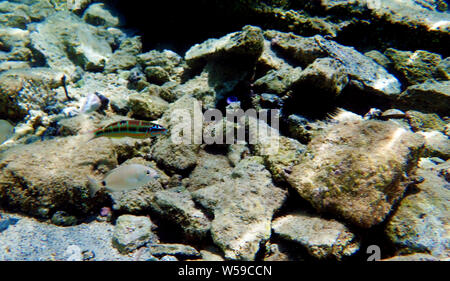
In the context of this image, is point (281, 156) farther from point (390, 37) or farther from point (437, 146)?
point (390, 37)

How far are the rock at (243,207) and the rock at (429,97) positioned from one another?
10.1ft

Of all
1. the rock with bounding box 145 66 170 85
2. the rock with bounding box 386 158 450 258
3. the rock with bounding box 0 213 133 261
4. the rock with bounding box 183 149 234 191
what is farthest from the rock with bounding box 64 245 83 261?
the rock with bounding box 145 66 170 85

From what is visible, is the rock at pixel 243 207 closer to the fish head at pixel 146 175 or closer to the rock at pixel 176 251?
the rock at pixel 176 251

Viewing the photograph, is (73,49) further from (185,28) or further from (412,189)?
(412,189)

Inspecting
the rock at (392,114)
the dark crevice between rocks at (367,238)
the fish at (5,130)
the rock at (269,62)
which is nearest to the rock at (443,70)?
the rock at (392,114)

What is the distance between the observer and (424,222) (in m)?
2.21

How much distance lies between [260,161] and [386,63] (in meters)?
3.70

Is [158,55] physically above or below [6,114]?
above

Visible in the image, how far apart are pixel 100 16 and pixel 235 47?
19.2 ft

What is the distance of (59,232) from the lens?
2.58 meters

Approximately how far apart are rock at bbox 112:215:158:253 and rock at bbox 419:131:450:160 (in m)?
4.00

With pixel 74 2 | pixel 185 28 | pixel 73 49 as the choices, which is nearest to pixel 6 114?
pixel 73 49

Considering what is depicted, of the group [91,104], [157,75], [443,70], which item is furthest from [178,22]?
[443,70]

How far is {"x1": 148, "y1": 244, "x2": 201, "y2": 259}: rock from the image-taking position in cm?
237
